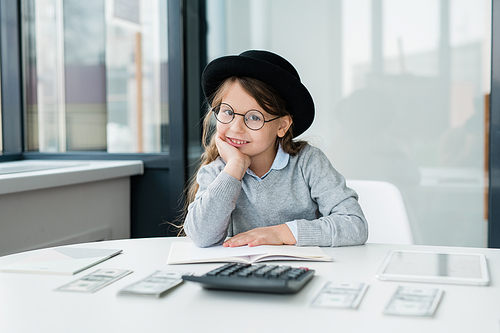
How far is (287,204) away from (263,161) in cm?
16

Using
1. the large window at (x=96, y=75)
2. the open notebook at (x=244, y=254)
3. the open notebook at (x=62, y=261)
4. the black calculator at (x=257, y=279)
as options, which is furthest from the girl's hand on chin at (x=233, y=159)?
the large window at (x=96, y=75)

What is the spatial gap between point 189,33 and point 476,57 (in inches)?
50.9

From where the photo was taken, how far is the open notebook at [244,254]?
88 centimetres

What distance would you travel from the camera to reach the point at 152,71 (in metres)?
2.38

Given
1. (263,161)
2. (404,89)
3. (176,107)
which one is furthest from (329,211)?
(176,107)

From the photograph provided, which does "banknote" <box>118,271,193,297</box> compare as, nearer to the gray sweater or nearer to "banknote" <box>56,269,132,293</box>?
"banknote" <box>56,269,132,293</box>

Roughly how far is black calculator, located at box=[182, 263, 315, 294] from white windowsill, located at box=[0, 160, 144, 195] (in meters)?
1.14

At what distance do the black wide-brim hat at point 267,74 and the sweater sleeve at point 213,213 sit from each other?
0.28 meters

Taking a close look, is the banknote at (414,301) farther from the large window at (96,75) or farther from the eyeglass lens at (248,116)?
the large window at (96,75)

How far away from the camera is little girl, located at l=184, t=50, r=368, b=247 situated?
1.14m

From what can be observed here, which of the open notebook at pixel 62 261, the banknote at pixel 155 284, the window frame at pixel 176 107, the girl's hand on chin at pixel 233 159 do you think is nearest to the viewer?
the banknote at pixel 155 284

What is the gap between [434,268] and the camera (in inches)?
32.2

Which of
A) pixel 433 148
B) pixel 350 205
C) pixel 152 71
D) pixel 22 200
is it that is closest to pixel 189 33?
pixel 152 71

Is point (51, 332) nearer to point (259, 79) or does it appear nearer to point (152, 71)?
point (259, 79)
